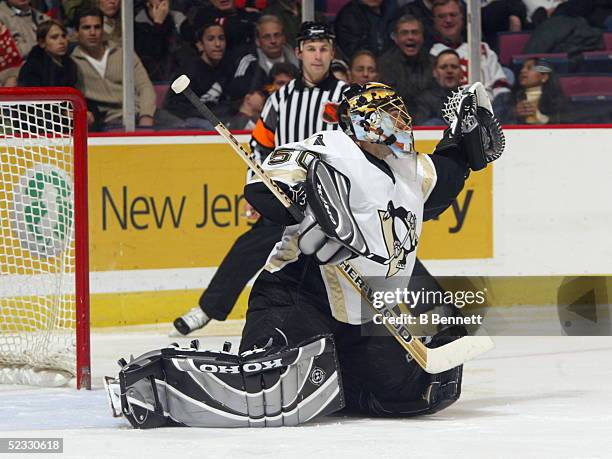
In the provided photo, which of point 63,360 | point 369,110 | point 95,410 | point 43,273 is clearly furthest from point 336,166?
point 43,273

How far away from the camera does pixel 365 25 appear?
7137 mm

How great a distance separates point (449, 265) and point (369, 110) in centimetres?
266

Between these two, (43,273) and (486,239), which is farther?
(486,239)

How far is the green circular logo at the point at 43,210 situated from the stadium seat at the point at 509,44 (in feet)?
8.04

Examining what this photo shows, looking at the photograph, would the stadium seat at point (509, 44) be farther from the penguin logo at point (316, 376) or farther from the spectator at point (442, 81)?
the penguin logo at point (316, 376)

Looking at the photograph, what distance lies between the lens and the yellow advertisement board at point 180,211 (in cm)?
657

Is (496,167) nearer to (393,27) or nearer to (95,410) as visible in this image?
(393,27)

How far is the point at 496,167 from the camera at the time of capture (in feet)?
22.2

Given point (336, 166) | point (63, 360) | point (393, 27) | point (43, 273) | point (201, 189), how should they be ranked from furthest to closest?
point (393, 27), point (201, 189), point (43, 273), point (63, 360), point (336, 166)

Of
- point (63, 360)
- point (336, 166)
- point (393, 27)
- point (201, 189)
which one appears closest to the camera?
point (336, 166)

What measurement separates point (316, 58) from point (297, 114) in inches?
9.7

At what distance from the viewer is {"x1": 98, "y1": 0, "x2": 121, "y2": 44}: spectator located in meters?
6.81

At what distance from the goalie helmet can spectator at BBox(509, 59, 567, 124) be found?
2.90 meters

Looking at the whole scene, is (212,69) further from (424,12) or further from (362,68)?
(424,12)
